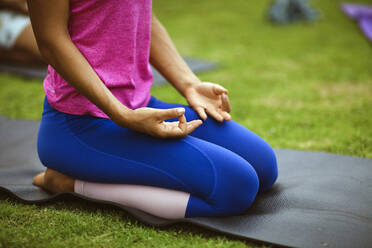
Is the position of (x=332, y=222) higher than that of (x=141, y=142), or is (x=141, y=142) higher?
(x=141, y=142)

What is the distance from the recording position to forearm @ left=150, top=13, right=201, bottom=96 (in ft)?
5.70

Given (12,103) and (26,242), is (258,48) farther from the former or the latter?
(26,242)

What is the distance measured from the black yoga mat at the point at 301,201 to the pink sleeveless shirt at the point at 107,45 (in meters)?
0.40

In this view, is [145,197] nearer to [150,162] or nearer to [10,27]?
[150,162]

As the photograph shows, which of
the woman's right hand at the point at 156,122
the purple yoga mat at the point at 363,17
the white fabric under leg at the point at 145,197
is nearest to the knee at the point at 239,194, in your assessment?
the white fabric under leg at the point at 145,197

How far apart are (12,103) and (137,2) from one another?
2.09 m

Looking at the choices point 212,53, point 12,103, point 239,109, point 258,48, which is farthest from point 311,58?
point 12,103

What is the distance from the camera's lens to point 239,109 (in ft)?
9.62

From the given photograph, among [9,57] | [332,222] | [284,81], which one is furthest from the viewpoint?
[9,57]

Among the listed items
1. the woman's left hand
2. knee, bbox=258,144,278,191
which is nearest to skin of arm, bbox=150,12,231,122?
the woman's left hand

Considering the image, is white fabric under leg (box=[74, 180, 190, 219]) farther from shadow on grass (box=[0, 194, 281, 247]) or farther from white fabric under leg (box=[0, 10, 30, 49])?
white fabric under leg (box=[0, 10, 30, 49])

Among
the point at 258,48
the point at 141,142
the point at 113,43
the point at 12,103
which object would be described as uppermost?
the point at 113,43

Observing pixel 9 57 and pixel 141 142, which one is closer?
pixel 141 142

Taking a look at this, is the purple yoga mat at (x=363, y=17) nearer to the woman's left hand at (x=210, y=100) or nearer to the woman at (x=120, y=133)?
the woman's left hand at (x=210, y=100)
